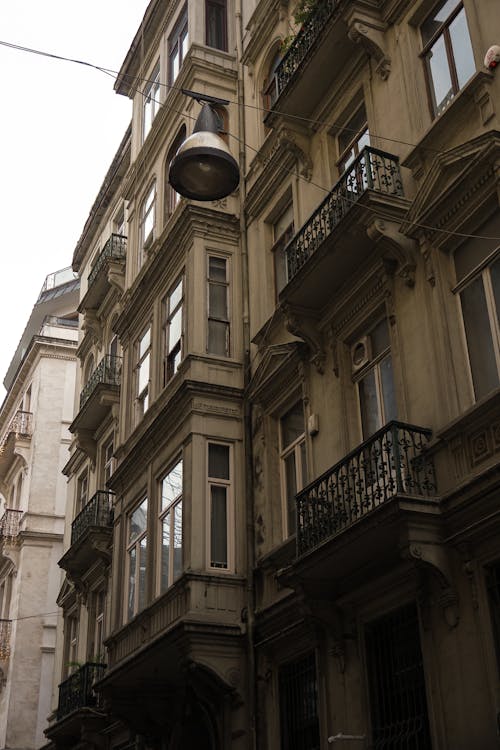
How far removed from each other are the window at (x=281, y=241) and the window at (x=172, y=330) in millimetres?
2053

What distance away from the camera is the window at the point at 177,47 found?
22.4 m

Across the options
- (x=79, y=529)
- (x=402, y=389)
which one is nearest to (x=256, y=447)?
(x=402, y=389)

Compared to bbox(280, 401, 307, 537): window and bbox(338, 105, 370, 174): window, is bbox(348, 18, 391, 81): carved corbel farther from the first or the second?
bbox(280, 401, 307, 537): window

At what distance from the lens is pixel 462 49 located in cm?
1276

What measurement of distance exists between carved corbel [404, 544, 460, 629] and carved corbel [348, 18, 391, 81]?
7.32 meters

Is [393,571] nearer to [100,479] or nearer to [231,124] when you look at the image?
[231,124]

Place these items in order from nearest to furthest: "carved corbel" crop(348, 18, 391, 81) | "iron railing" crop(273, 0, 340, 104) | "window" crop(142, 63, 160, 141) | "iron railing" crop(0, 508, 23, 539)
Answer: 1. "carved corbel" crop(348, 18, 391, 81)
2. "iron railing" crop(273, 0, 340, 104)
3. "window" crop(142, 63, 160, 141)
4. "iron railing" crop(0, 508, 23, 539)

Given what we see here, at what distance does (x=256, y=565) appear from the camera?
1561cm

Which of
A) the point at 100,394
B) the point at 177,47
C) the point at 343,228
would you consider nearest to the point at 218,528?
the point at 343,228

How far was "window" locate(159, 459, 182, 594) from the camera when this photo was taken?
16.8 metres

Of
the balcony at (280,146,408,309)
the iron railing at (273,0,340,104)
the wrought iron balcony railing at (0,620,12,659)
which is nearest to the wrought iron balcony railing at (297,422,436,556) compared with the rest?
the balcony at (280,146,408,309)

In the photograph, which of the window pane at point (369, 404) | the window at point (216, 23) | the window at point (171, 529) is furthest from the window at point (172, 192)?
the window pane at point (369, 404)

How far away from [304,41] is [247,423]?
651 cm

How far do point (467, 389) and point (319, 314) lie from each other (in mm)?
4069
